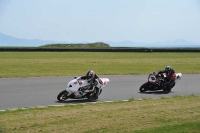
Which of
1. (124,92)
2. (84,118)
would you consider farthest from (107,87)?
(84,118)

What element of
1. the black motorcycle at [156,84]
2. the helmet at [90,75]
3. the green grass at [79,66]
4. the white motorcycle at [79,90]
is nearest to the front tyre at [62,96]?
the white motorcycle at [79,90]

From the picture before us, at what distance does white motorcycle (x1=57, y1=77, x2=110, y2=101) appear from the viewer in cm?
1351

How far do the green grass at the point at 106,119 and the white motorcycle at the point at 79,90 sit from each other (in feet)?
7.01

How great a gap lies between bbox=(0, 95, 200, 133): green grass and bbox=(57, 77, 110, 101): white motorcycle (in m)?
2.14

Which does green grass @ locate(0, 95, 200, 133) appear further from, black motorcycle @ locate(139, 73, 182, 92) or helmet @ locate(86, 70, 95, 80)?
black motorcycle @ locate(139, 73, 182, 92)

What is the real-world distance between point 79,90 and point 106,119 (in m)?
4.64

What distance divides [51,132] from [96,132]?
992mm

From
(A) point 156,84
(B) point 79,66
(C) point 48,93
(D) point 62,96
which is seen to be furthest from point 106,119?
(B) point 79,66

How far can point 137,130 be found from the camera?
26.4ft

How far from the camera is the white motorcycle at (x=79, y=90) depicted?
1351cm

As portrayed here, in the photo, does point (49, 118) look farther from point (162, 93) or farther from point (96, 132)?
point (162, 93)

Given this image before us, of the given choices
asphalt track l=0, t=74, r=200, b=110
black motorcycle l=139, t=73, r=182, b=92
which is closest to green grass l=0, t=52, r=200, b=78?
asphalt track l=0, t=74, r=200, b=110

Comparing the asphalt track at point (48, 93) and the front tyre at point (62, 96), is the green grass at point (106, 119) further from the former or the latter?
the front tyre at point (62, 96)

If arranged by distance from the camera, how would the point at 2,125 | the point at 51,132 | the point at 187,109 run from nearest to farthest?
the point at 51,132 < the point at 2,125 < the point at 187,109
